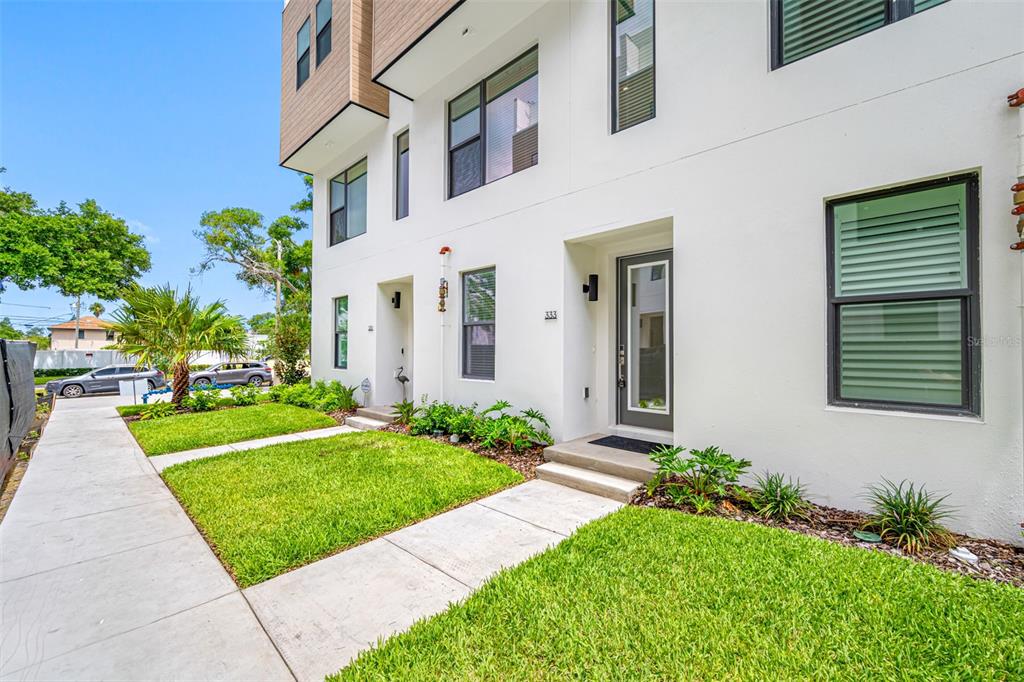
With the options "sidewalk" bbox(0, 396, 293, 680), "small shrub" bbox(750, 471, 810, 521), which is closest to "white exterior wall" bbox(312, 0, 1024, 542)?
"small shrub" bbox(750, 471, 810, 521)

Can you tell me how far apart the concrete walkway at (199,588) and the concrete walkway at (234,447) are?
1.31 m

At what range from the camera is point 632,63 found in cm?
499

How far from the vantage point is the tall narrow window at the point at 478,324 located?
666 cm

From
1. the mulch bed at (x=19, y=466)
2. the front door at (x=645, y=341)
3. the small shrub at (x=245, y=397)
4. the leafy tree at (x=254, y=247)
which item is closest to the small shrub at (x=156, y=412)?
the small shrub at (x=245, y=397)

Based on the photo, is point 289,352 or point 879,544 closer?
point 879,544

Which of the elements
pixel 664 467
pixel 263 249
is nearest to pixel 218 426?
pixel 664 467

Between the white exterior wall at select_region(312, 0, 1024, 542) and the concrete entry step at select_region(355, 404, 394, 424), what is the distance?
175 cm

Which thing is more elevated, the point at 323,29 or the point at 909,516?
the point at 323,29

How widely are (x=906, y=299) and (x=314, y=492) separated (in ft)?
18.3

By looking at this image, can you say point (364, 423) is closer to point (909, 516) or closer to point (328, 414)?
point (328, 414)

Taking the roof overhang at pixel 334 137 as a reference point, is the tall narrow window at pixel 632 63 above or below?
below

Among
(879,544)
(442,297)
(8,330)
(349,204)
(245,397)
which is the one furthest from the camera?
(8,330)

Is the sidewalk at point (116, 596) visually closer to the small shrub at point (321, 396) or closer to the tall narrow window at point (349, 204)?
the small shrub at point (321, 396)

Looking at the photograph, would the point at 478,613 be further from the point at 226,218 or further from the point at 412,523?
the point at 226,218
